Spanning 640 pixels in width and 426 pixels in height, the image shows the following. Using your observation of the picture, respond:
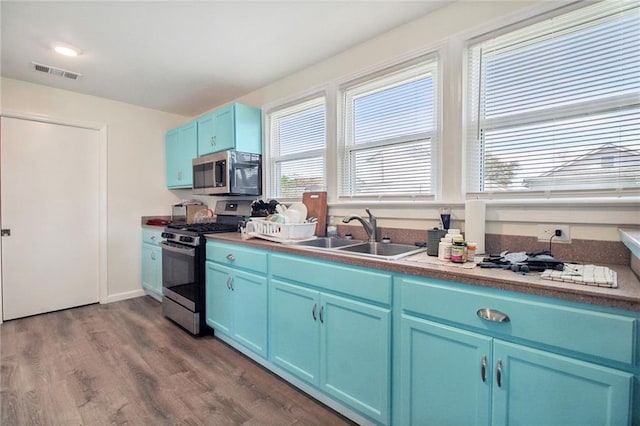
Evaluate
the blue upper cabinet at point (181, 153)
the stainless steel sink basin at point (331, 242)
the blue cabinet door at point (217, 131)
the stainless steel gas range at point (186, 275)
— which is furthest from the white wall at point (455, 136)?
the blue upper cabinet at point (181, 153)

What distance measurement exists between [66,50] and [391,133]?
271 cm

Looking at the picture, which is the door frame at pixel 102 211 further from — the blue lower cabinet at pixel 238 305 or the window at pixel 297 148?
the window at pixel 297 148

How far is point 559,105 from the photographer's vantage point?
1601 millimetres

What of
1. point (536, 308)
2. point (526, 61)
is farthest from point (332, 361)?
point (526, 61)

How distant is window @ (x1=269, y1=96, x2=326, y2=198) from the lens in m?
2.81

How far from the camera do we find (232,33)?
2.23m

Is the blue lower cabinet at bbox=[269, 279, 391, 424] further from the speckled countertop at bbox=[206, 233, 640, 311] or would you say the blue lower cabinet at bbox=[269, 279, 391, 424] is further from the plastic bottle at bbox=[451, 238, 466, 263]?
the plastic bottle at bbox=[451, 238, 466, 263]

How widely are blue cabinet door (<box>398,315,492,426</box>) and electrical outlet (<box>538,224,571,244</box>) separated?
0.75 metres

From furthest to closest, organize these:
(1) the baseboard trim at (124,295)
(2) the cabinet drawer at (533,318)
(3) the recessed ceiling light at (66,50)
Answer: (1) the baseboard trim at (124,295) < (3) the recessed ceiling light at (66,50) < (2) the cabinet drawer at (533,318)

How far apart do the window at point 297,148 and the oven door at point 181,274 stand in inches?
41.1

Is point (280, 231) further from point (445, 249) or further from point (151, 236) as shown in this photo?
point (151, 236)

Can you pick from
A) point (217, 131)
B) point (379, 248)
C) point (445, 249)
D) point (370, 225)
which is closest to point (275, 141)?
point (217, 131)

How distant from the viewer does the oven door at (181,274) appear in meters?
2.68

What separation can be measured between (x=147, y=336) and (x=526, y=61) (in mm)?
3530
